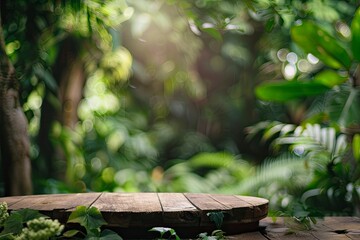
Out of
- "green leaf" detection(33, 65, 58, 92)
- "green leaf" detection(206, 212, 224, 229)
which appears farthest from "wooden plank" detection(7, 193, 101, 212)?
"green leaf" detection(33, 65, 58, 92)

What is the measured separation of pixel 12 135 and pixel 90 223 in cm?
78

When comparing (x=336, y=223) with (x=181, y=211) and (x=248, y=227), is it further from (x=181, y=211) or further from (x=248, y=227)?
(x=181, y=211)

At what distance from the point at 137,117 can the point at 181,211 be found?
3589mm

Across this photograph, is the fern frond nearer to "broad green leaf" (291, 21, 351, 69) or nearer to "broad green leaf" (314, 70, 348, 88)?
"broad green leaf" (314, 70, 348, 88)

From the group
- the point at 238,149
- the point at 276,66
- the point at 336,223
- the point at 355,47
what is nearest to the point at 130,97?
the point at 276,66

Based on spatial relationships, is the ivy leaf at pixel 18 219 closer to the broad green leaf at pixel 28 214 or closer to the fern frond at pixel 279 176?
the broad green leaf at pixel 28 214

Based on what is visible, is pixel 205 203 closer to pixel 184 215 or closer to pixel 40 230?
pixel 184 215

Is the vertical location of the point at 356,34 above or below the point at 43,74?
Answer: above

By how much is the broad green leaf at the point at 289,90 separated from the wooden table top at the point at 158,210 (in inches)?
49.4

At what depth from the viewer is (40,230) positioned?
999 millimetres

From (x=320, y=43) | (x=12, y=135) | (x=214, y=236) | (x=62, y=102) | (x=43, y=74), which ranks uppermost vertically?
(x=320, y=43)

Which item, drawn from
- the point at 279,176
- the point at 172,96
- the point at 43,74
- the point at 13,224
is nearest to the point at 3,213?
the point at 13,224

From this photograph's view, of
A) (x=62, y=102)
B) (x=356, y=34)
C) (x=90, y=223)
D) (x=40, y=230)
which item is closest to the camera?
(x=40, y=230)

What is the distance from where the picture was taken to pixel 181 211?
3.87 feet
